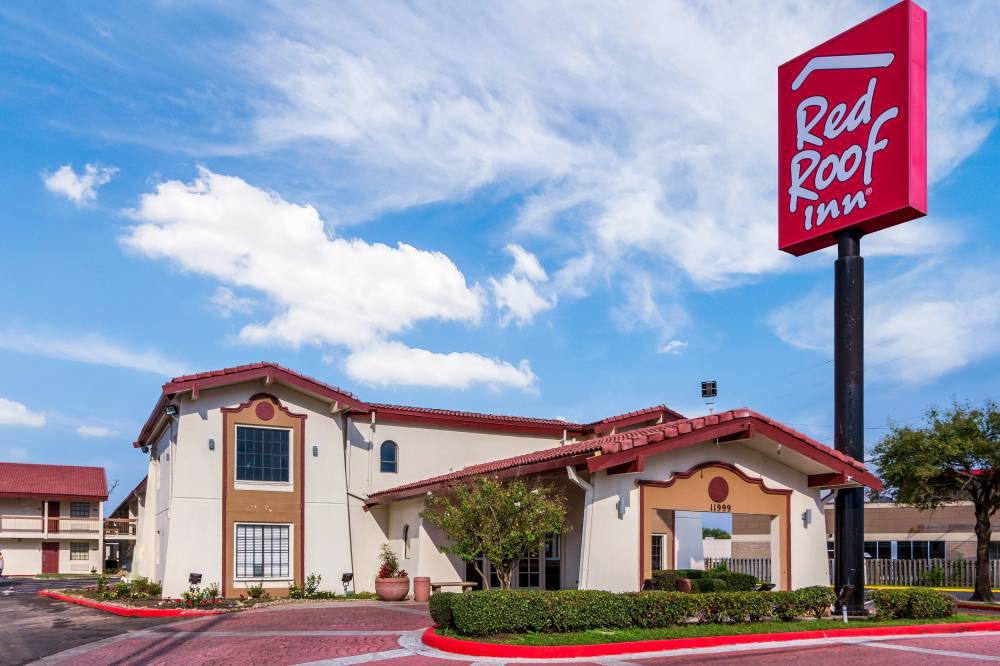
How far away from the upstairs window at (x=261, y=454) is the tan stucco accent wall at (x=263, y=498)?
189 millimetres

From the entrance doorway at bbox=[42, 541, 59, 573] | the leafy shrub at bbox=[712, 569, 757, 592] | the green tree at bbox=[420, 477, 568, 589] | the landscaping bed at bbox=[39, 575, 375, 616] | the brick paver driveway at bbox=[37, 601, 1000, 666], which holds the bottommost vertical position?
the entrance doorway at bbox=[42, 541, 59, 573]

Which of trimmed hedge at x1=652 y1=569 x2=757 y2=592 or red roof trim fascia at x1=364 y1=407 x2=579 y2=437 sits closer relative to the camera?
trimmed hedge at x1=652 y1=569 x2=757 y2=592

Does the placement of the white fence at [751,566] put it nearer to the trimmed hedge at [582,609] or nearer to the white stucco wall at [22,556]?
the trimmed hedge at [582,609]

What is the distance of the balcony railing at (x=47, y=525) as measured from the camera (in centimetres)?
5209

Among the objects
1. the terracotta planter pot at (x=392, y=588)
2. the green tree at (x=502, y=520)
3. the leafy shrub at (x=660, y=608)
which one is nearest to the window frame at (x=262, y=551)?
the terracotta planter pot at (x=392, y=588)

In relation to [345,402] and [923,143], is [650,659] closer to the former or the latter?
[923,143]

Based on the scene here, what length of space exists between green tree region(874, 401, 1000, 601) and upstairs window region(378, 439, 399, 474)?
50.6 feet

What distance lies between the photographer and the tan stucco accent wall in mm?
26875

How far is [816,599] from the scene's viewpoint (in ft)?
62.4

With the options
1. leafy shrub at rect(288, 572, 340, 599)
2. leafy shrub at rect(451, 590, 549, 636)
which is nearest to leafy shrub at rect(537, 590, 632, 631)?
leafy shrub at rect(451, 590, 549, 636)

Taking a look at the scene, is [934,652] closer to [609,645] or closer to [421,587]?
[609,645]

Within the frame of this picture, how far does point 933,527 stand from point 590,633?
34.9m

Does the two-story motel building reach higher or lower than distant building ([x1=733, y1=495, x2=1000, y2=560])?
higher

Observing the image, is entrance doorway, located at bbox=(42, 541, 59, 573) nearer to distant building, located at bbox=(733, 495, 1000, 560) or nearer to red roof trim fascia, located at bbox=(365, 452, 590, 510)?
red roof trim fascia, located at bbox=(365, 452, 590, 510)
